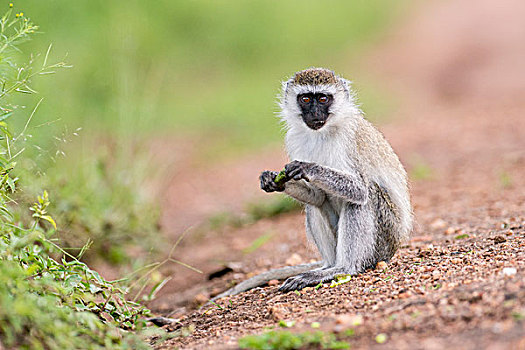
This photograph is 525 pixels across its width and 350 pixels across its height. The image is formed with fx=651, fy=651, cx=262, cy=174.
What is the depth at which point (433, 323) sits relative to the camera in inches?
146

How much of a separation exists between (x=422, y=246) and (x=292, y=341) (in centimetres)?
318

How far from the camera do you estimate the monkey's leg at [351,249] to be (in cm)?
557

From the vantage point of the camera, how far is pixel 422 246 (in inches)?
257

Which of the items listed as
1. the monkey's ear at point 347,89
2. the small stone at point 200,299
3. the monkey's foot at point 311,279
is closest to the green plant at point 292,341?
the monkey's foot at point 311,279

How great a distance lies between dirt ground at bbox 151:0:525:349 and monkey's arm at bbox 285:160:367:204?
2.27 feet

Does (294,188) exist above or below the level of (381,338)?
above

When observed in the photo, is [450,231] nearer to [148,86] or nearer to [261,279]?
[261,279]

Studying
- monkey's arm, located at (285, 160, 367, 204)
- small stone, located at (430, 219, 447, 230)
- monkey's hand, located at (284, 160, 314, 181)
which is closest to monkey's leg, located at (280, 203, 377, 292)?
monkey's arm, located at (285, 160, 367, 204)

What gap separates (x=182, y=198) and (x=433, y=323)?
914 cm

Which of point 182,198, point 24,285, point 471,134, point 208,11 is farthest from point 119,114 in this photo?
A: point 208,11

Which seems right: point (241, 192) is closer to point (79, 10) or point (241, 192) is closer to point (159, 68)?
point (159, 68)

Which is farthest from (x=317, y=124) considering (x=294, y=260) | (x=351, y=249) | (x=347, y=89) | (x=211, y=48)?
(x=211, y=48)

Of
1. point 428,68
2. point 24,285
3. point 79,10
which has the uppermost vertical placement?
point 79,10

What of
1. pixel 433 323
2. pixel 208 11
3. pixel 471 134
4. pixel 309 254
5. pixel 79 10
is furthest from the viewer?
pixel 208 11
